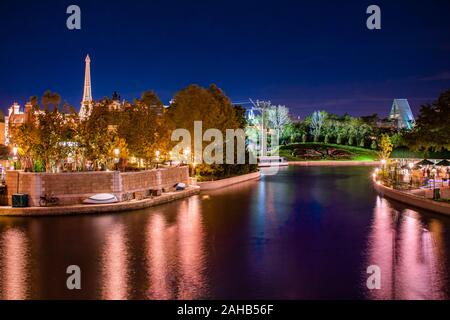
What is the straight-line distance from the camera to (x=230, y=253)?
14.7 metres

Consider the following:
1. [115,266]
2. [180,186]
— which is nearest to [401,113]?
[180,186]

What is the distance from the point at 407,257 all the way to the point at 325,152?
7137 centimetres

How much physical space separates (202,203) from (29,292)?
16205mm

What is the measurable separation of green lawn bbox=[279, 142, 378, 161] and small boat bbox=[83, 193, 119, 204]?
2338 inches

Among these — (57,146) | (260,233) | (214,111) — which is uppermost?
(214,111)

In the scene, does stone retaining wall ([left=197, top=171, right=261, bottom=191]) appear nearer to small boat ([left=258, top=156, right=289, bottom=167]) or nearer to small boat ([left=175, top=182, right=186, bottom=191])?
small boat ([left=175, top=182, right=186, bottom=191])

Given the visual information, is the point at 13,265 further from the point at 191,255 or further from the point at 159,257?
the point at 191,255

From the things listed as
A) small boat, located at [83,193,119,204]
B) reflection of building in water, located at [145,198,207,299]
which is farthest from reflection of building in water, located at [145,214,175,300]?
small boat, located at [83,193,119,204]

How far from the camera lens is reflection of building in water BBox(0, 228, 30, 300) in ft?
35.6

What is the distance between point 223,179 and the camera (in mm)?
37406

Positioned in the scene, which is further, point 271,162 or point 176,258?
point 271,162

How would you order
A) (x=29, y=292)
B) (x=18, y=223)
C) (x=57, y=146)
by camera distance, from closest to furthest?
(x=29, y=292) < (x=18, y=223) < (x=57, y=146)
